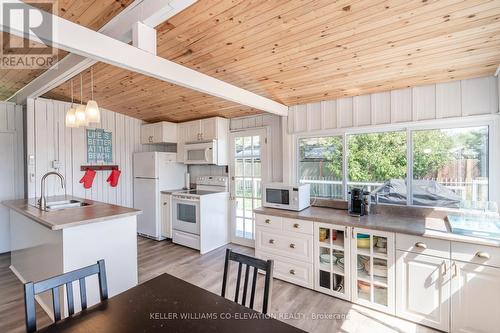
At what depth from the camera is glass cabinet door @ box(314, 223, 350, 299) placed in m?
2.49

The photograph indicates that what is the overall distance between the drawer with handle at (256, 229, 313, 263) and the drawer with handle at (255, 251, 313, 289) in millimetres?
62

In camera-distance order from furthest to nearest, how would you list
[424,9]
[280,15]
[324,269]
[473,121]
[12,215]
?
[12,215] < [324,269] < [473,121] < [280,15] < [424,9]

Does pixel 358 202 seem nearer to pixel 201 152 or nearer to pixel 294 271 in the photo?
pixel 294 271

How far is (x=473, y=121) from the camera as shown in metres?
2.40

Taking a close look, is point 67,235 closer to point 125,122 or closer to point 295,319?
point 295,319

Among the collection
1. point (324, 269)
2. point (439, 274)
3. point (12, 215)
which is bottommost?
point (324, 269)

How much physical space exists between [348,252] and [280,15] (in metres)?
2.18

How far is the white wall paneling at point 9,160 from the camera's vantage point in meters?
3.88

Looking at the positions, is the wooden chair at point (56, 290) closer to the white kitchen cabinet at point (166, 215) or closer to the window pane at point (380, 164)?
the window pane at point (380, 164)

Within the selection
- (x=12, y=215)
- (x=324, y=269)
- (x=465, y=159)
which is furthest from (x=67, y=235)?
(x=465, y=159)

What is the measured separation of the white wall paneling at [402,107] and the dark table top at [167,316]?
252cm

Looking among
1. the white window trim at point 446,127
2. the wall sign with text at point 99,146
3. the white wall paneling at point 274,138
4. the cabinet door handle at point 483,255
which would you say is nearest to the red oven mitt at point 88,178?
the wall sign with text at point 99,146

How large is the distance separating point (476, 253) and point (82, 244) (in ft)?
10.4

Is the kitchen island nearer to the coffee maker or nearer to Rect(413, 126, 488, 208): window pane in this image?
the coffee maker
